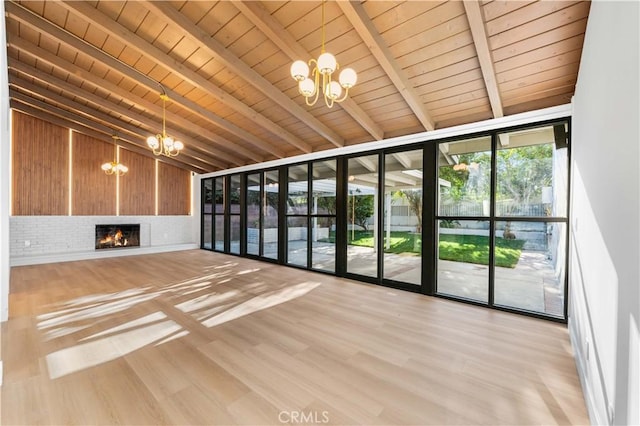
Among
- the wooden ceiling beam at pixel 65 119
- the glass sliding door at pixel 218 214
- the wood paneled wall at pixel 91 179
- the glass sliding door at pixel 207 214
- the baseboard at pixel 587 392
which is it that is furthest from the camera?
the glass sliding door at pixel 207 214

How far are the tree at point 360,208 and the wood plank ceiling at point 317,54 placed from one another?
113 centimetres

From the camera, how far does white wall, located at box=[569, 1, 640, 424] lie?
121 centimetres

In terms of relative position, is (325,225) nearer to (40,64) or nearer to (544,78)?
(544,78)

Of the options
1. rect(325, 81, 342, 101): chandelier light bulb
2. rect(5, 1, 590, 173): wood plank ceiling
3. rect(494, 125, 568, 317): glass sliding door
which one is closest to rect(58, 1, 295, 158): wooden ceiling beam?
rect(5, 1, 590, 173): wood plank ceiling

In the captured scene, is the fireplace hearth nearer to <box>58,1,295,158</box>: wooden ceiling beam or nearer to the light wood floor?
the light wood floor

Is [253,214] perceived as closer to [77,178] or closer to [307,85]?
[77,178]

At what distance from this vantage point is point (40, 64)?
15.7 feet

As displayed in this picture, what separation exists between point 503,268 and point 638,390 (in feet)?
10.7

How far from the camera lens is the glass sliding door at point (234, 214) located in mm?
8641

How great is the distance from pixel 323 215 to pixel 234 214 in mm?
3745

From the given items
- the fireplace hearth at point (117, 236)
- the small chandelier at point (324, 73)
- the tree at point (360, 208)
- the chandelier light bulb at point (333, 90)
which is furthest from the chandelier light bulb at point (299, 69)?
the fireplace hearth at point (117, 236)

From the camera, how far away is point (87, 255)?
7645 millimetres

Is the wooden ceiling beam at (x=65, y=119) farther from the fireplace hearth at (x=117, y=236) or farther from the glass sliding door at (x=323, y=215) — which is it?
the glass sliding door at (x=323, y=215)

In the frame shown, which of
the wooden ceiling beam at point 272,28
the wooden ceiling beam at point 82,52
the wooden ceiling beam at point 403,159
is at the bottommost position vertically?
the wooden ceiling beam at point 403,159
